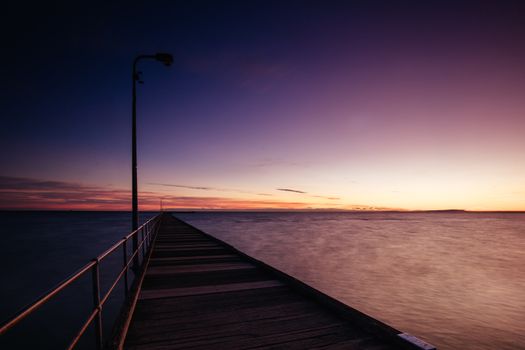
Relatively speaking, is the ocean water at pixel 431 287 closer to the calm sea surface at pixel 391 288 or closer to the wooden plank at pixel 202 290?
the calm sea surface at pixel 391 288

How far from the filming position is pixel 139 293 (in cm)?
508

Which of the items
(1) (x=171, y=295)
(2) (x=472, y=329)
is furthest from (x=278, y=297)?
(2) (x=472, y=329)

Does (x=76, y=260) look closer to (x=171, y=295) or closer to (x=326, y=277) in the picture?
(x=326, y=277)

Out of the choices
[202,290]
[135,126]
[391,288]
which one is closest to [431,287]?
[391,288]

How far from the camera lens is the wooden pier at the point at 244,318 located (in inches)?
132

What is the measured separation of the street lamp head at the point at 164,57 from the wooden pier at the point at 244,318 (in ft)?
21.6

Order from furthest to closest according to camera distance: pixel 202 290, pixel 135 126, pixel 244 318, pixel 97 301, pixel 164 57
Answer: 1. pixel 135 126
2. pixel 164 57
3. pixel 202 290
4. pixel 244 318
5. pixel 97 301

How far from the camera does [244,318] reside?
4.04 metres

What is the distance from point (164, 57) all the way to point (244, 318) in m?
8.23

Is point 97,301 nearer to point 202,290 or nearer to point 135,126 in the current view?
point 202,290

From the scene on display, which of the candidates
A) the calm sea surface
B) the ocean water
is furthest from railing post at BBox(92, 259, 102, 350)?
the ocean water

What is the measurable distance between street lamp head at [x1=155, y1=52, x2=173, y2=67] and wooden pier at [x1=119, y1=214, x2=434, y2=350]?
21.6 feet

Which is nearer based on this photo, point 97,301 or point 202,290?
point 97,301

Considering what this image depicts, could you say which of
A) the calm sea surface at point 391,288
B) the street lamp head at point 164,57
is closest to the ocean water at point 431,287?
the calm sea surface at point 391,288
